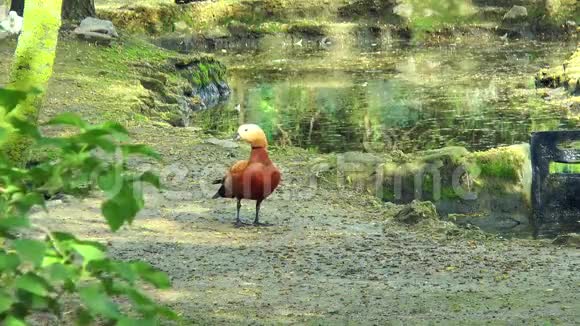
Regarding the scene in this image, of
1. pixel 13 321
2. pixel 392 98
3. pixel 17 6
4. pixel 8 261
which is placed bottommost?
pixel 13 321

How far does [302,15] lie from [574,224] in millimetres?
25648

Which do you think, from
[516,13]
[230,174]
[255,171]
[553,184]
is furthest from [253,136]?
[516,13]

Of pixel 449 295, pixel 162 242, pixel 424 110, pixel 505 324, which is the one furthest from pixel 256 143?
pixel 424 110

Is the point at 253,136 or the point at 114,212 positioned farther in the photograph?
the point at 253,136

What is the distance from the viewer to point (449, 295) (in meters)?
6.64

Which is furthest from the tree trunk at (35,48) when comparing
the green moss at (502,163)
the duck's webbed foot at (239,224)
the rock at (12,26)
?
the rock at (12,26)

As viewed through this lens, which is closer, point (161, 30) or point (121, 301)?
point (121, 301)

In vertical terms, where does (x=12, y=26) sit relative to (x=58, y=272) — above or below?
above

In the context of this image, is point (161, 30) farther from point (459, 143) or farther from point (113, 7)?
point (459, 143)

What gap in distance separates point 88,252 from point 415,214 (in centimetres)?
734

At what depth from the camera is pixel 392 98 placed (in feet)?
67.6

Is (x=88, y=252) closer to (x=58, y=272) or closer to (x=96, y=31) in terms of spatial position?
(x=58, y=272)

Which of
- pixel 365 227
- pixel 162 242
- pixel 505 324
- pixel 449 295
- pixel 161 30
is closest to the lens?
pixel 505 324

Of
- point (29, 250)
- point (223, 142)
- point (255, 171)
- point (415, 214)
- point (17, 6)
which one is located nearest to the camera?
point (29, 250)
